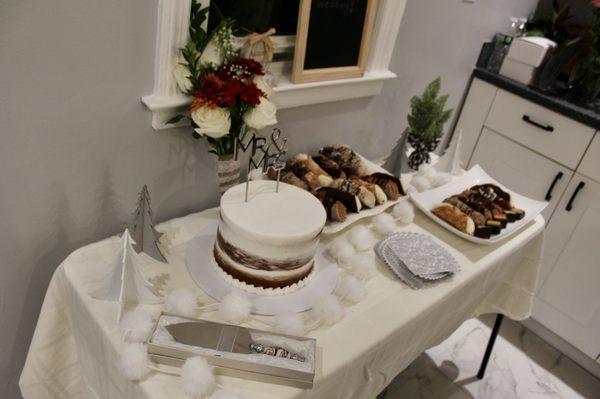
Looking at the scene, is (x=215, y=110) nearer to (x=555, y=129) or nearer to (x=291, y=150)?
(x=291, y=150)

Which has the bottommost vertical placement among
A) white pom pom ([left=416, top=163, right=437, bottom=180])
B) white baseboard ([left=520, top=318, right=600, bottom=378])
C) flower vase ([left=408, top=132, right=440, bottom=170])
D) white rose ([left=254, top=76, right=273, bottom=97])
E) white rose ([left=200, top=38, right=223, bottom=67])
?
white baseboard ([left=520, top=318, right=600, bottom=378])

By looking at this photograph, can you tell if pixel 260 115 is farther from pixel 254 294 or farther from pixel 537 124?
pixel 537 124

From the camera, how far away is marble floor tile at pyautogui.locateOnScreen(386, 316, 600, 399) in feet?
6.15

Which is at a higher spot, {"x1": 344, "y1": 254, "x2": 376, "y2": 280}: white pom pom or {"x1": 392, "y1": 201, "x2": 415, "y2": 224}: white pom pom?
{"x1": 392, "y1": 201, "x2": 415, "y2": 224}: white pom pom

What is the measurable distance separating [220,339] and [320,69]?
809 millimetres

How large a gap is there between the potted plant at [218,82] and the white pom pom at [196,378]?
47 centimetres

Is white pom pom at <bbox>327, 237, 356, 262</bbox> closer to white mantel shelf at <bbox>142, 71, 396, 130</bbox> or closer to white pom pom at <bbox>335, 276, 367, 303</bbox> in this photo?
white pom pom at <bbox>335, 276, 367, 303</bbox>

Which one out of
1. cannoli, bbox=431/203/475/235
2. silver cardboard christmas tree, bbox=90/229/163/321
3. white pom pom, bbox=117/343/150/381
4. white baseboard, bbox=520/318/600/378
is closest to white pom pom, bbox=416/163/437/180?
cannoli, bbox=431/203/475/235

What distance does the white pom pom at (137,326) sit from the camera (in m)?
0.82

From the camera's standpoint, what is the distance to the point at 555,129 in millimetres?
1946

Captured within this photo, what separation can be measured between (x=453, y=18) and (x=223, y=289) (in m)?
1.29

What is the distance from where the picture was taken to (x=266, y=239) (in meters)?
0.91

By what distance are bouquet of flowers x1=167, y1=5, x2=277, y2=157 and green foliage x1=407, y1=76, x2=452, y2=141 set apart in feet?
2.17

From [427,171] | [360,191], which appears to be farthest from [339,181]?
[427,171]
